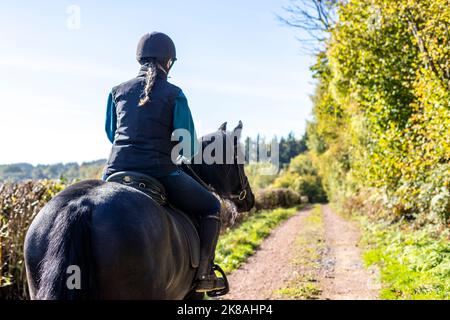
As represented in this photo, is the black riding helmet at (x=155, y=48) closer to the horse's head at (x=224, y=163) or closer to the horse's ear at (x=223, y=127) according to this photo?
the horse's head at (x=224, y=163)

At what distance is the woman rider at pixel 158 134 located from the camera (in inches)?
147

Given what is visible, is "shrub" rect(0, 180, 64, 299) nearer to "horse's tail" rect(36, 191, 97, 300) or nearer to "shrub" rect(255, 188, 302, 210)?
"horse's tail" rect(36, 191, 97, 300)

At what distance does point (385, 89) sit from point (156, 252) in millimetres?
11011

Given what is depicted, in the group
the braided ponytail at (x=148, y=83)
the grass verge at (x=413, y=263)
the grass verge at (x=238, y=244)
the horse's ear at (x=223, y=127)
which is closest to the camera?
the braided ponytail at (x=148, y=83)

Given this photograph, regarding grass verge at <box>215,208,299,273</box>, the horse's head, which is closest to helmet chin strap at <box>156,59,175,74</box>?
the horse's head

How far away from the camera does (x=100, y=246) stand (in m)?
2.81

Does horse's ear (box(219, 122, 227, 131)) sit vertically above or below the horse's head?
above

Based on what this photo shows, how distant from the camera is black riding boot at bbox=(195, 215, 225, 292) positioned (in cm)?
Answer: 389

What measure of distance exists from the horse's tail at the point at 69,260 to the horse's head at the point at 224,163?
2165 mm

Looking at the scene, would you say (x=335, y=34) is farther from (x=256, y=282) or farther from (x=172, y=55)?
(x=172, y=55)

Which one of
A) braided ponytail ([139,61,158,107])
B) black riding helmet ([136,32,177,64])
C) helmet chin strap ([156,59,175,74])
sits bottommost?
braided ponytail ([139,61,158,107])

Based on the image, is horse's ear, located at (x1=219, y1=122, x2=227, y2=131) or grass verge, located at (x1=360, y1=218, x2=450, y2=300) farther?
grass verge, located at (x1=360, y1=218, x2=450, y2=300)

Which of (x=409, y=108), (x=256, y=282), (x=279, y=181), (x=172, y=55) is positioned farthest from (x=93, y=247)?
(x=279, y=181)

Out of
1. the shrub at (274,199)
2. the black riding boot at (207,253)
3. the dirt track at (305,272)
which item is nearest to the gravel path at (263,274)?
the dirt track at (305,272)
